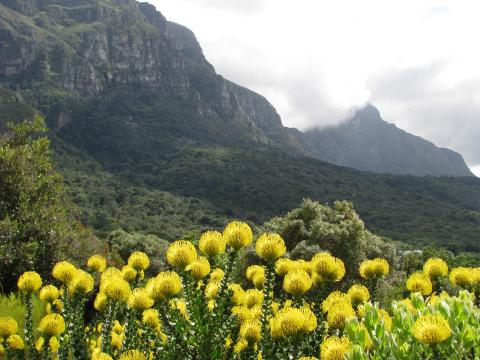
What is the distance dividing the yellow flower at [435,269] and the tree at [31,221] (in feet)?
24.0

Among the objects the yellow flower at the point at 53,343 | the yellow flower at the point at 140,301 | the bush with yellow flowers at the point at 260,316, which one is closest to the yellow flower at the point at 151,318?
the bush with yellow flowers at the point at 260,316

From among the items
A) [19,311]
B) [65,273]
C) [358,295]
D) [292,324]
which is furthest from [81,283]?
[19,311]

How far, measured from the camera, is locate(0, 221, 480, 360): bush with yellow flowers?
1797 mm

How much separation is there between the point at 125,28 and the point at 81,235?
187 metres

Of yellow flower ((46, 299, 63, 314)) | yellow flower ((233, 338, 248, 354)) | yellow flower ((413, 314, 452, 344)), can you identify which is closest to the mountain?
yellow flower ((46, 299, 63, 314))

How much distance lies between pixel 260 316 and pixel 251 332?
0.35 feet

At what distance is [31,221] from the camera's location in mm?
9508

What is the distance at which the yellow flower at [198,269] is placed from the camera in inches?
106

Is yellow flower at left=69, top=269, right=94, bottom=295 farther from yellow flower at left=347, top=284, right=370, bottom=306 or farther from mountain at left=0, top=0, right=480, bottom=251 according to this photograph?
mountain at left=0, top=0, right=480, bottom=251

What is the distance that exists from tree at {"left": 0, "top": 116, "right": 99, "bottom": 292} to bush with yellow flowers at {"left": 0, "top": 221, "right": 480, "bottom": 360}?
564 cm

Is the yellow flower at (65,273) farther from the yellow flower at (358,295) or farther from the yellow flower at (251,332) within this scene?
the yellow flower at (358,295)

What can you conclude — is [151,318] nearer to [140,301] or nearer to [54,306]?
[140,301]

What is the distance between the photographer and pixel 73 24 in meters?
184

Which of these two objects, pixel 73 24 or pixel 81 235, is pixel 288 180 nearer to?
pixel 81 235
